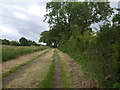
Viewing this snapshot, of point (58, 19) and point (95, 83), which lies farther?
point (58, 19)

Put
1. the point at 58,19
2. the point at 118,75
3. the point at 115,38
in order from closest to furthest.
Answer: the point at 118,75 < the point at 115,38 < the point at 58,19

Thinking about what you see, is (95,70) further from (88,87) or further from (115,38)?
(115,38)

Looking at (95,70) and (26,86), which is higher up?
(95,70)

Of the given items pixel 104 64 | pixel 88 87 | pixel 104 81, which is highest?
pixel 104 64

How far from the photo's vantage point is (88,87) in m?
4.99

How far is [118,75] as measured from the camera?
4.37m

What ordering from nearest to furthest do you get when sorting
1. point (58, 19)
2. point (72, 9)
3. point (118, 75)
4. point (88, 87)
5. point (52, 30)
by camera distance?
point (118, 75) < point (88, 87) < point (72, 9) < point (58, 19) < point (52, 30)

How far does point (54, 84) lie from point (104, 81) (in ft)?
6.24

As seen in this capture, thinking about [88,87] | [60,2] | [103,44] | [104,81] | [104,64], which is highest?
[60,2]

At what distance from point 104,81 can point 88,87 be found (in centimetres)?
74

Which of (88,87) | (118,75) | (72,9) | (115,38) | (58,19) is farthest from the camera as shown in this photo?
(58,19)

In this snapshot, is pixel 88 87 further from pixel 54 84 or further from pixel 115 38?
pixel 115 38

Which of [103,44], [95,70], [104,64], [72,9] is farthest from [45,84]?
[72,9]

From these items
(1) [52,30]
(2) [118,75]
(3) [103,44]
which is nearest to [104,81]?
(2) [118,75]
